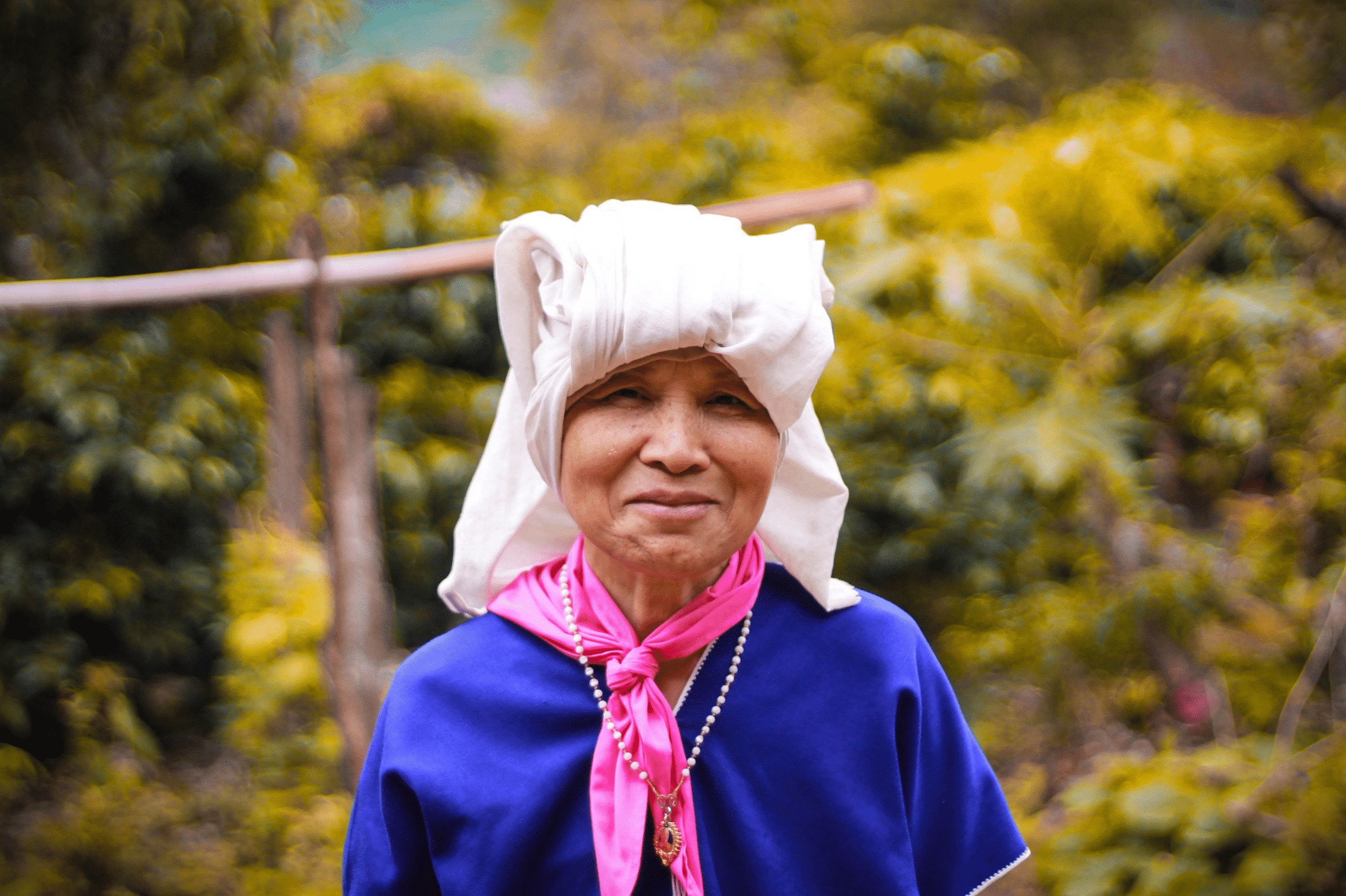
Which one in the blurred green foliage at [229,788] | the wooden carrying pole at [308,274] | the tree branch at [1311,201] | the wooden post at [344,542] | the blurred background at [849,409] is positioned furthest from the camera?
the blurred green foliage at [229,788]

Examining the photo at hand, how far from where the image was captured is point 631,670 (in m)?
1.04

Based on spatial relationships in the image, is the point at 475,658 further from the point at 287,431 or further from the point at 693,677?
the point at 287,431

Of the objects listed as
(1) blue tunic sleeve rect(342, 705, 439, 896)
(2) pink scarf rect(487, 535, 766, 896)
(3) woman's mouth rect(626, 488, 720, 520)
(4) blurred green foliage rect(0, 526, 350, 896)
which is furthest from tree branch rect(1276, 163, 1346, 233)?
(4) blurred green foliage rect(0, 526, 350, 896)

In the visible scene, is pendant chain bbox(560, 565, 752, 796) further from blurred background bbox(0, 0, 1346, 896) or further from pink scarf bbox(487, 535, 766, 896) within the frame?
blurred background bbox(0, 0, 1346, 896)

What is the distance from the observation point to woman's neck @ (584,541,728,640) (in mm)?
1112

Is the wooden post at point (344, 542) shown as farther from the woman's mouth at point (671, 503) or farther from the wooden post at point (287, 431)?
the woman's mouth at point (671, 503)

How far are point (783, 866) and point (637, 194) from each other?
15.6 feet

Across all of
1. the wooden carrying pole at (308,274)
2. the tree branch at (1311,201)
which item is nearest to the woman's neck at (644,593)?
the wooden carrying pole at (308,274)

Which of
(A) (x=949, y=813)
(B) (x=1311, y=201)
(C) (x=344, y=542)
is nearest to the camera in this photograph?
(A) (x=949, y=813)

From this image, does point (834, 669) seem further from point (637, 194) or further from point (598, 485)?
point (637, 194)

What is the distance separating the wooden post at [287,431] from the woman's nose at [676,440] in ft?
9.35

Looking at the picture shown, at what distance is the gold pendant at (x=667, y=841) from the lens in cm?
100

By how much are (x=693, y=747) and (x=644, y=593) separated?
0.19m

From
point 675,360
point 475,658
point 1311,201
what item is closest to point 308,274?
point 475,658
